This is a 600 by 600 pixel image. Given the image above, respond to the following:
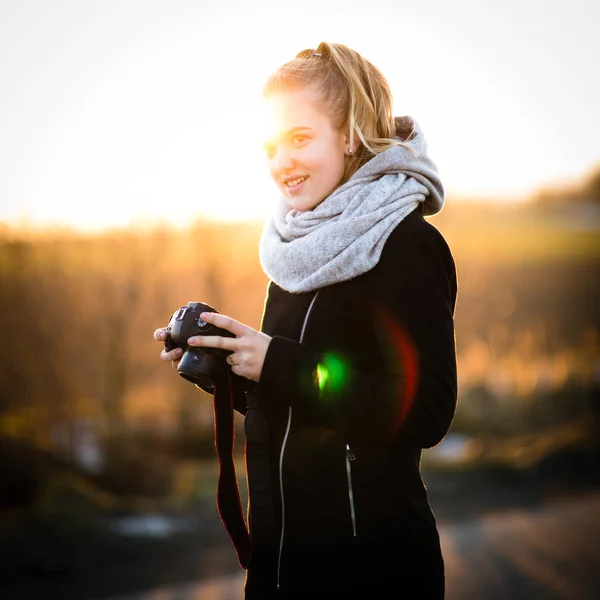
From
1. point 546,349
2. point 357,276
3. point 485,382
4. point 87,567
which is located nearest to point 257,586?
point 357,276

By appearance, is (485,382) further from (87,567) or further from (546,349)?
(87,567)

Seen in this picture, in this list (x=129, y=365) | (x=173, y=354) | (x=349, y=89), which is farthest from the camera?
(x=129, y=365)

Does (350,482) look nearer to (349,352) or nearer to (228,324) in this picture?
(349,352)

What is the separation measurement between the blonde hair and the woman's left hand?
1.50ft

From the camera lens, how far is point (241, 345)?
1.52 m

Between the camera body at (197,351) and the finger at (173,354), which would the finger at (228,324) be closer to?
the camera body at (197,351)

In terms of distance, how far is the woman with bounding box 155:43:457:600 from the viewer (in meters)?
1.48

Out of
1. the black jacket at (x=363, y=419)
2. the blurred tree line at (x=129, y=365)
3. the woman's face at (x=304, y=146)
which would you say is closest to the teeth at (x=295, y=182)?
the woman's face at (x=304, y=146)

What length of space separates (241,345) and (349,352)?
238mm

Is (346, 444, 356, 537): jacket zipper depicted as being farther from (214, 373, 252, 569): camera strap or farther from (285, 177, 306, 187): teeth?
(285, 177, 306, 187): teeth

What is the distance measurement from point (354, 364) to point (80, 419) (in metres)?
6.08

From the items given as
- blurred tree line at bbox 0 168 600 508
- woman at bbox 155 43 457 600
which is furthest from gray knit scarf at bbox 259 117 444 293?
blurred tree line at bbox 0 168 600 508

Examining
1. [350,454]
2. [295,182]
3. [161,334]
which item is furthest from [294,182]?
[350,454]

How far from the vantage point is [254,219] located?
26.2 feet
